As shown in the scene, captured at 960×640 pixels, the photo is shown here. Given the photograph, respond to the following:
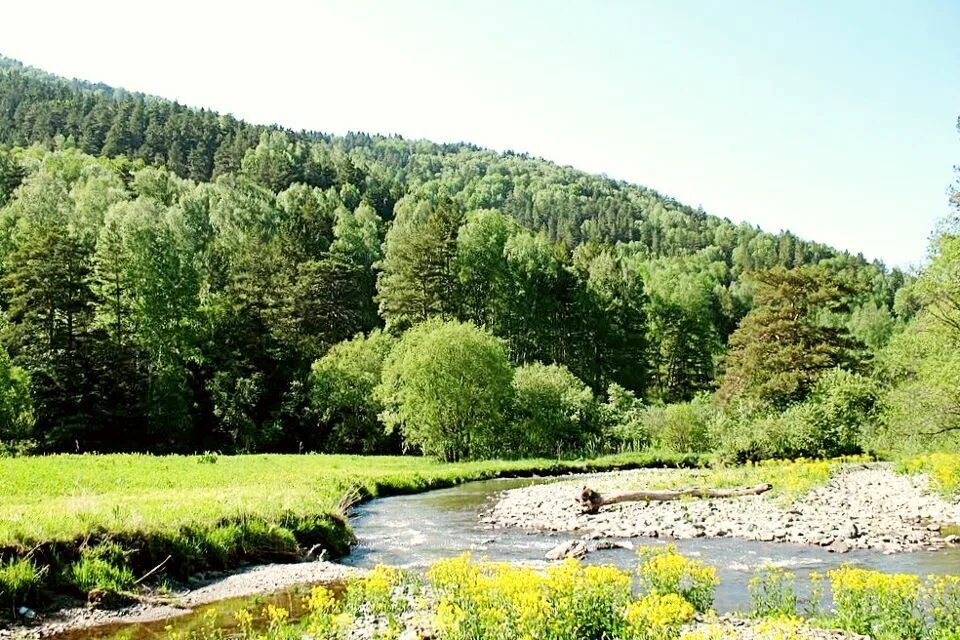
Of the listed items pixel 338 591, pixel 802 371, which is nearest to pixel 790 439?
pixel 802 371

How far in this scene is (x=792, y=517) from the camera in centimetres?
2547

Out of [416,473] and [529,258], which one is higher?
[529,258]

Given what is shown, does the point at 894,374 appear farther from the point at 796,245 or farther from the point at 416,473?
the point at 796,245

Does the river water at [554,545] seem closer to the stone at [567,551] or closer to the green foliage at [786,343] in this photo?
the stone at [567,551]

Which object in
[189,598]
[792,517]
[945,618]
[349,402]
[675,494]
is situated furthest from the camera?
[349,402]

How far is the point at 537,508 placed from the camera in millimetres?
30719

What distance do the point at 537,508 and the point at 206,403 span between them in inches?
1813

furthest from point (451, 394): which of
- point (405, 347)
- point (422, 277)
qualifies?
point (422, 277)

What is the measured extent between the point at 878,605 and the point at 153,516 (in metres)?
15.6

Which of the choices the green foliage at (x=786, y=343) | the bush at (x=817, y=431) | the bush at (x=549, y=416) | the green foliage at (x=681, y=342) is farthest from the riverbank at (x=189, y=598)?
the green foliage at (x=681, y=342)

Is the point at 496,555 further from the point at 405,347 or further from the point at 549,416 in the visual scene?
the point at 405,347

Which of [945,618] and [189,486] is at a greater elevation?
[945,618]

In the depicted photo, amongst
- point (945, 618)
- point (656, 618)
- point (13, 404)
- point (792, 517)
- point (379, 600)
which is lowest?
point (792, 517)

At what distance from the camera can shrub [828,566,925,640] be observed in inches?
423
